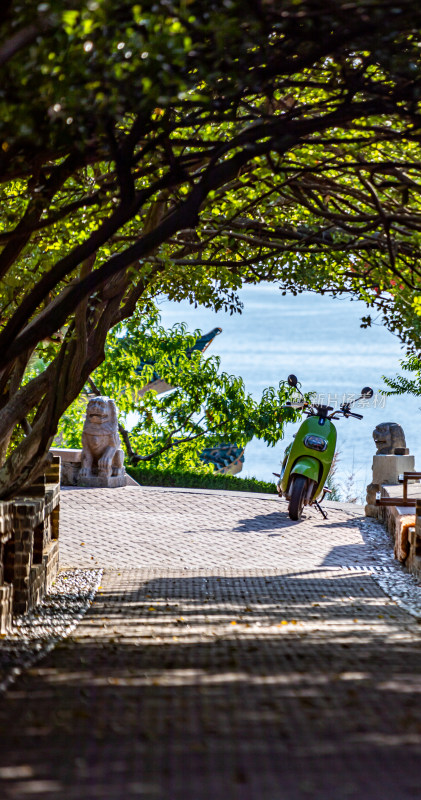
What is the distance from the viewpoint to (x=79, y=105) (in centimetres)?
377

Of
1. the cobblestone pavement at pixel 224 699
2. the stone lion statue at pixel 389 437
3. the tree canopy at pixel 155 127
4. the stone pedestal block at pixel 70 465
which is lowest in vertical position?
the cobblestone pavement at pixel 224 699

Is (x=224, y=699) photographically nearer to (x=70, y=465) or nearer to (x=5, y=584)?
(x=5, y=584)

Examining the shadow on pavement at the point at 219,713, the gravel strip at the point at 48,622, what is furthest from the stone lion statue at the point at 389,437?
the shadow on pavement at the point at 219,713

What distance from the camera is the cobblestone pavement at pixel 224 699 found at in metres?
2.46

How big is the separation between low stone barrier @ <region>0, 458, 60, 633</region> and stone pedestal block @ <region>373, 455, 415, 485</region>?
637cm

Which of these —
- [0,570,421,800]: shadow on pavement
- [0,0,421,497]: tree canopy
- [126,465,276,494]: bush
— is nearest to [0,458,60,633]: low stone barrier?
[0,0,421,497]: tree canopy

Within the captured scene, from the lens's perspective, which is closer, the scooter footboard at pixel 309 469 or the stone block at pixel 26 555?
the stone block at pixel 26 555

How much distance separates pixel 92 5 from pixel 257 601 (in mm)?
4755

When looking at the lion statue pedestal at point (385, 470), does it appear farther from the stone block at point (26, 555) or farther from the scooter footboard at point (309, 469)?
the stone block at point (26, 555)

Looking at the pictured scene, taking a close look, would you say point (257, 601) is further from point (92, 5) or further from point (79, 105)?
point (92, 5)

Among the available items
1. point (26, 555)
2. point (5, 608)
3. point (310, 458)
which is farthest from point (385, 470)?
point (5, 608)

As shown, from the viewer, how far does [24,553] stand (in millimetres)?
5980

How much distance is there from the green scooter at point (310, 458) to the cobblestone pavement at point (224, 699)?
2896 mm

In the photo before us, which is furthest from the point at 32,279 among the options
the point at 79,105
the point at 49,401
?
the point at 79,105
